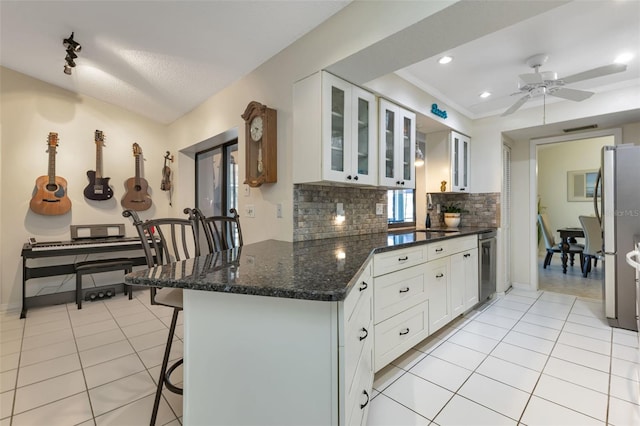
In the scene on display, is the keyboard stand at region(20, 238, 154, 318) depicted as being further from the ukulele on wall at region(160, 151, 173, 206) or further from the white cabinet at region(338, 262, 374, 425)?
the white cabinet at region(338, 262, 374, 425)

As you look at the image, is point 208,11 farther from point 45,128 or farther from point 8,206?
point 8,206

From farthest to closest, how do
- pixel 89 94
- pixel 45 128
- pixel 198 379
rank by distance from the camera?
pixel 89 94 → pixel 45 128 → pixel 198 379

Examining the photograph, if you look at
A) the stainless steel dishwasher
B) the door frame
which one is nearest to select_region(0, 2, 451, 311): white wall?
the stainless steel dishwasher

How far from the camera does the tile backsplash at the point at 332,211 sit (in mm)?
2273

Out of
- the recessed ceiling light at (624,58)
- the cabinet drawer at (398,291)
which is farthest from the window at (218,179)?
the recessed ceiling light at (624,58)

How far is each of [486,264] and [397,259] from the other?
6.25ft

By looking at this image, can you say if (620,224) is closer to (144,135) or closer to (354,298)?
(354,298)

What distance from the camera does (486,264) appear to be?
10.7 ft

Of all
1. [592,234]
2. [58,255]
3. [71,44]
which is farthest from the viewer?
[592,234]

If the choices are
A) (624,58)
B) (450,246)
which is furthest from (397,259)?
(624,58)

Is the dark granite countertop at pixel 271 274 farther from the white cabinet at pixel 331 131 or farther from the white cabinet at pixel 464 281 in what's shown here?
the white cabinet at pixel 464 281

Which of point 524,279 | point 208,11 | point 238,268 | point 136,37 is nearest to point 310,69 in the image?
point 208,11

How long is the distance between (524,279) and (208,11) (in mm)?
4832

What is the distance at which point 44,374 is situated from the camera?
1926 millimetres
